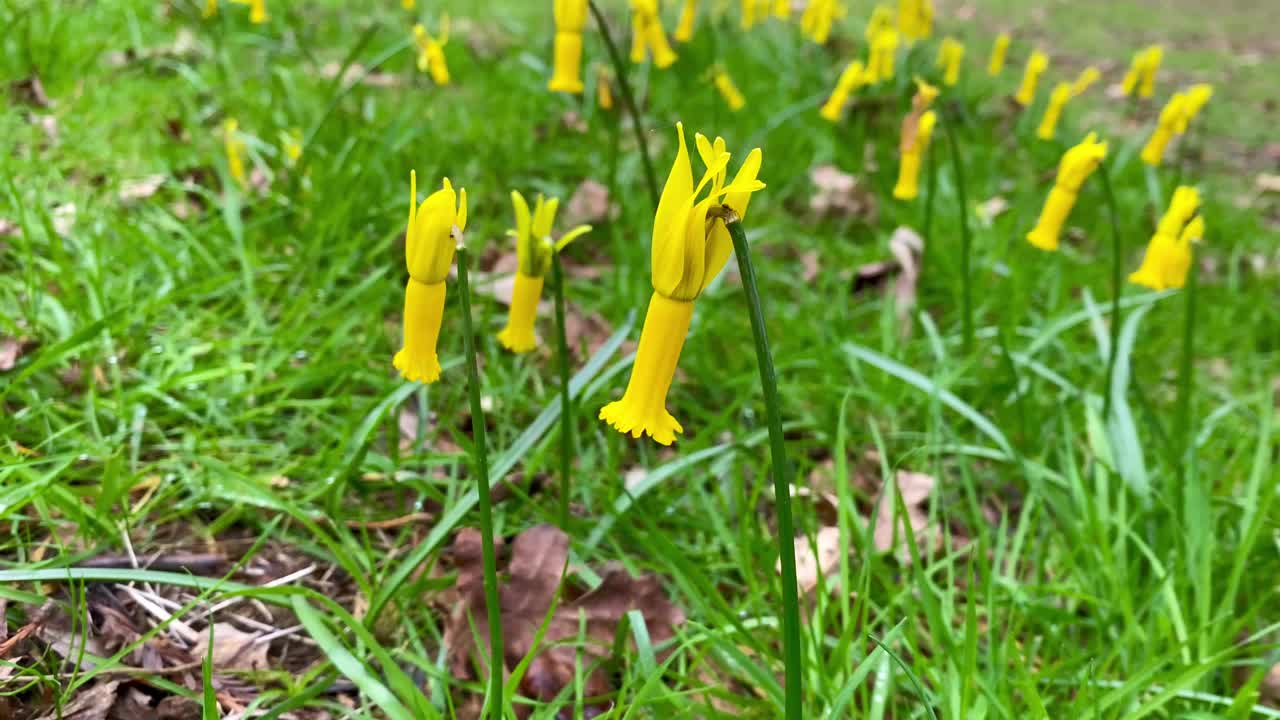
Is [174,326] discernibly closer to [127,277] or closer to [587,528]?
[127,277]

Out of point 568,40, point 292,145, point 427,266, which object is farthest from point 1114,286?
point 292,145

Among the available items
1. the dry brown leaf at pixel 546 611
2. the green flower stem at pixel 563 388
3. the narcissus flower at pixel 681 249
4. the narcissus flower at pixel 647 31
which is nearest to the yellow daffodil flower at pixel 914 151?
the narcissus flower at pixel 647 31

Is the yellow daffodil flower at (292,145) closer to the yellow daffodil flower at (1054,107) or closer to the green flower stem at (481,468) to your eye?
the green flower stem at (481,468)

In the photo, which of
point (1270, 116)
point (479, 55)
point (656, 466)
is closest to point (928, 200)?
point (656, 466)

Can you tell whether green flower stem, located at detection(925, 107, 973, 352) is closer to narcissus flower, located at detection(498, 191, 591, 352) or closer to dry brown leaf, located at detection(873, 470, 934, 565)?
dry brown leaf, located at detection(873, 470, 934, 565)

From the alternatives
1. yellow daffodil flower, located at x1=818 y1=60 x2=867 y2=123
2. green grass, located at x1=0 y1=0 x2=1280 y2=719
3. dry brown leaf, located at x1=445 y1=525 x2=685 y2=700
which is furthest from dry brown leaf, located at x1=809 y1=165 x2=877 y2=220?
dry brown leaf, located at x1=445 y1=525 x2=685 y2=700
